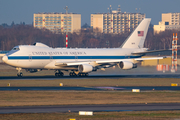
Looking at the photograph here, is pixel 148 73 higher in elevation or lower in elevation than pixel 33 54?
lower

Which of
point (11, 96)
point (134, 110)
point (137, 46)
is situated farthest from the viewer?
point (137, 46)

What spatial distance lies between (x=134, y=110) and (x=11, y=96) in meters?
13.6

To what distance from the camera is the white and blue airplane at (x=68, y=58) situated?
59812mm

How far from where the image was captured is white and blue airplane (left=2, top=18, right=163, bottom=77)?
196 ft

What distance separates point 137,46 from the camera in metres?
70.9

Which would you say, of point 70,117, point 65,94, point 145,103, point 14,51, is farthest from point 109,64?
point 70,117

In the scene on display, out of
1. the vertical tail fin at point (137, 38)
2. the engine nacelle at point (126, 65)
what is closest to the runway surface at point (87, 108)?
the engine nacelle at point (126, 65)

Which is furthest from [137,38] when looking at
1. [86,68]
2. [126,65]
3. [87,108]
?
[87,108]

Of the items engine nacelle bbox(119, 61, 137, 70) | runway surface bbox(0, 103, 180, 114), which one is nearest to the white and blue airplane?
engine nacelle bbox(119, 61, 137, 70)

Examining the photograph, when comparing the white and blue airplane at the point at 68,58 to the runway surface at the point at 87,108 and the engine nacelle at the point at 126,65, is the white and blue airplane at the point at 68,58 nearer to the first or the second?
the engine nacelle at the point at 126,65

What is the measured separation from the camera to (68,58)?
63.3 m

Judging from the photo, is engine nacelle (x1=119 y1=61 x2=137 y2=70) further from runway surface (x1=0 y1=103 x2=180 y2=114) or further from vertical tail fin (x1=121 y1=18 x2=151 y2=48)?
runway surface (x1=0 y1=103 x2=180 y2=114)

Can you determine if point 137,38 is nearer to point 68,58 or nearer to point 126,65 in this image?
point 126,65

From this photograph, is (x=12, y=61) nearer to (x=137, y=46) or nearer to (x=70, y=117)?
(x=137, y=46)
